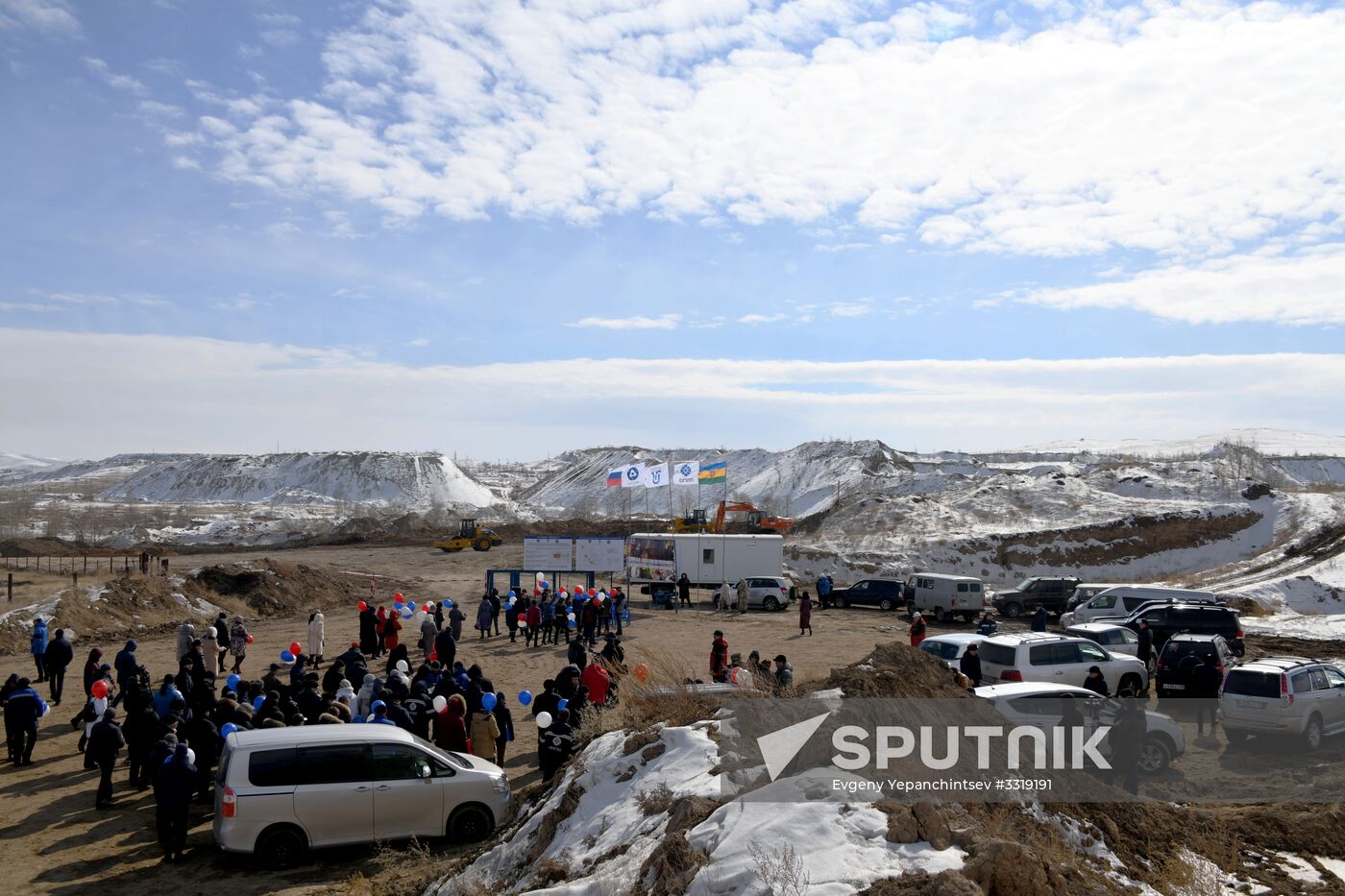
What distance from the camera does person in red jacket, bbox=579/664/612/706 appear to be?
13.4 m

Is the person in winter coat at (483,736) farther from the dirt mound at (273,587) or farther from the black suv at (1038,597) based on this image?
the black suv at (1038,597)

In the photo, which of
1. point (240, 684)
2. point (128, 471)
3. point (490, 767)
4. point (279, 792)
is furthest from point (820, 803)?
point (128, 471)

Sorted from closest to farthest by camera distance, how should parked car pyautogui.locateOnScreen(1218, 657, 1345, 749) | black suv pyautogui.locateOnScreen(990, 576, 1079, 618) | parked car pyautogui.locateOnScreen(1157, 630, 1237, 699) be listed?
parked car pyautogui.locateOnScreen(1218, 657, 1345, 749)
parked car pyautogui.locateOnScreen(1157, 630, 1237, 699)
black suv pyautogui.locateOnScreen(990, 576, 1079, 618)

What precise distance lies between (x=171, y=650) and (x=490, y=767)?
17.2 meters

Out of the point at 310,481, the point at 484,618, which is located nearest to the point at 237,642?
the point at 484,618

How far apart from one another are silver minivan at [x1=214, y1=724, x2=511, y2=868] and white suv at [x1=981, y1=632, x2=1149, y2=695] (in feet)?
32.2

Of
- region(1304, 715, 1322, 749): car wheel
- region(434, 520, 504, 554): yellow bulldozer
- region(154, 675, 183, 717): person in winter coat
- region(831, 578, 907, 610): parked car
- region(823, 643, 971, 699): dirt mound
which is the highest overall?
region(823, 643, 971, 699): dirt mound

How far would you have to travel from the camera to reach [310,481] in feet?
479

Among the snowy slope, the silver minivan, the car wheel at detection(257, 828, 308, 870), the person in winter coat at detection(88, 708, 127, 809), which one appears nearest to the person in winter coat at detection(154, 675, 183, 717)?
the person in winter coat at detection(88, 708, 127, 809)

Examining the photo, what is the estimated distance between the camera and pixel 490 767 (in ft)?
35.6

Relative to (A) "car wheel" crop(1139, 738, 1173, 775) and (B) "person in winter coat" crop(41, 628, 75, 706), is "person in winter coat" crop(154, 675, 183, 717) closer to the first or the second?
(B) "person in winter coat" crop(41, 628, 75, 706)

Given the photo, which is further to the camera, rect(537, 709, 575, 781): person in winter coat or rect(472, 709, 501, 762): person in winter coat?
rect(472, 709, 501, 762): person in winter coat

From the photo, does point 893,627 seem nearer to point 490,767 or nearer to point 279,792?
point 490,767

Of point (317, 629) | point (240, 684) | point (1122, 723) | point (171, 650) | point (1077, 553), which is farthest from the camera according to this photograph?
point (1077, 553)
